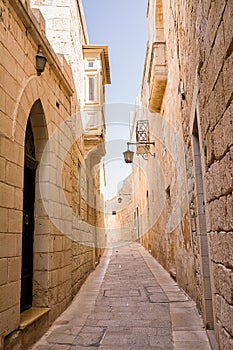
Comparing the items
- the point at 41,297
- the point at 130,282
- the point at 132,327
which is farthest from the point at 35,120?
the point at 130,282

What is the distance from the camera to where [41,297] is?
4.30 meters

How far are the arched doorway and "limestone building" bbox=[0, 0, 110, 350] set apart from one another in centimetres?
1

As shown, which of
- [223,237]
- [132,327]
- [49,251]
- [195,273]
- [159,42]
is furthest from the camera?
[159,42]

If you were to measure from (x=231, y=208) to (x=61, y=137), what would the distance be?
3807 millimetres

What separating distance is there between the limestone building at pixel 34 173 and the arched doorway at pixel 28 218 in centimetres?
1

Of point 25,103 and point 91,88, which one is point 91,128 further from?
point 25,103

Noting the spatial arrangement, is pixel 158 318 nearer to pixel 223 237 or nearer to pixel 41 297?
pixel 41 297

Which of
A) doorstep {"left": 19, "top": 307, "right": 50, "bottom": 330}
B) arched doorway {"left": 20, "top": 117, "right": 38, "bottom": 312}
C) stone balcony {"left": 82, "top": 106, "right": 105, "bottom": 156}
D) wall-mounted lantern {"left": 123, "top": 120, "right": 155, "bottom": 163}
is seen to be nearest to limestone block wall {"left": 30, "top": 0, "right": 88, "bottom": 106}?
stone balcony {"left": 82, "top": 106, "right": 105, "bottom": 156}

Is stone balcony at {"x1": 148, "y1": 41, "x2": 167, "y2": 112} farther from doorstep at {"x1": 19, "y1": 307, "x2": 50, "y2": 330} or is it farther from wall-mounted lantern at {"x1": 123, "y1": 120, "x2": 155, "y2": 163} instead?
doorstep at {"x1": 19, "y1": 307, "x2": 50, "y2": 330}

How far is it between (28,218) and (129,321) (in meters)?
1.85

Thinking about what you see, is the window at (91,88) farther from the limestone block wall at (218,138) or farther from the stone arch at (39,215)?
the limestone block wall at (218,138)

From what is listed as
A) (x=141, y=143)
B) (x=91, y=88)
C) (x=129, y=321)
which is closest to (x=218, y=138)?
(x=129, y=321)

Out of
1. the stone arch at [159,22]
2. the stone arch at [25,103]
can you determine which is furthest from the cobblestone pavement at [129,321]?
the stone arch at [159,22]

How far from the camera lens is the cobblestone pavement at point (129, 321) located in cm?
353
